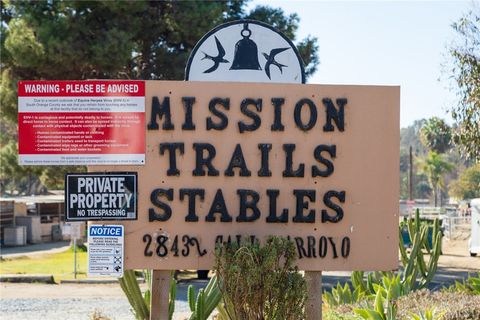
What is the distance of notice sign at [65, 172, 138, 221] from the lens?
5.32 m

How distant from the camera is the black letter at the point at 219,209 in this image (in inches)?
213

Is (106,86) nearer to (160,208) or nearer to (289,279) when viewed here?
(160,208)

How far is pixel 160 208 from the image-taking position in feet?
17.7

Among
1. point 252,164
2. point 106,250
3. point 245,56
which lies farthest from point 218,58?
point 106,250

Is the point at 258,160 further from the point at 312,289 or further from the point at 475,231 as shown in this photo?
the point at 475,231

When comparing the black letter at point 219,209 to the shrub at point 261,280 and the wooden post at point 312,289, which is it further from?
the wooden post at point 312,289

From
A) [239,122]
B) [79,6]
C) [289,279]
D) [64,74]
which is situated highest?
[79,6]

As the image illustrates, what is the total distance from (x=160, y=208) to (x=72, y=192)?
0.64 meters

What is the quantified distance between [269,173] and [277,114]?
440mm

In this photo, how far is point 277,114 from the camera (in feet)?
17.9

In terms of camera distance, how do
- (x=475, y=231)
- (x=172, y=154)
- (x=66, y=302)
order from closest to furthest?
(x=172, y=154)
(x=66, y=302)
(x=475, y=231)

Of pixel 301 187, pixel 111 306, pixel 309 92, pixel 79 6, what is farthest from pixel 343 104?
pixel 79 6

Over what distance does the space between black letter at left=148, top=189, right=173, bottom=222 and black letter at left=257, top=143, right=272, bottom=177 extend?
2.23 feet

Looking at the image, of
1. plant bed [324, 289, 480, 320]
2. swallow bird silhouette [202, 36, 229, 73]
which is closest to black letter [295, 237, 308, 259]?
plant bed [324, 289, 480, 320]
